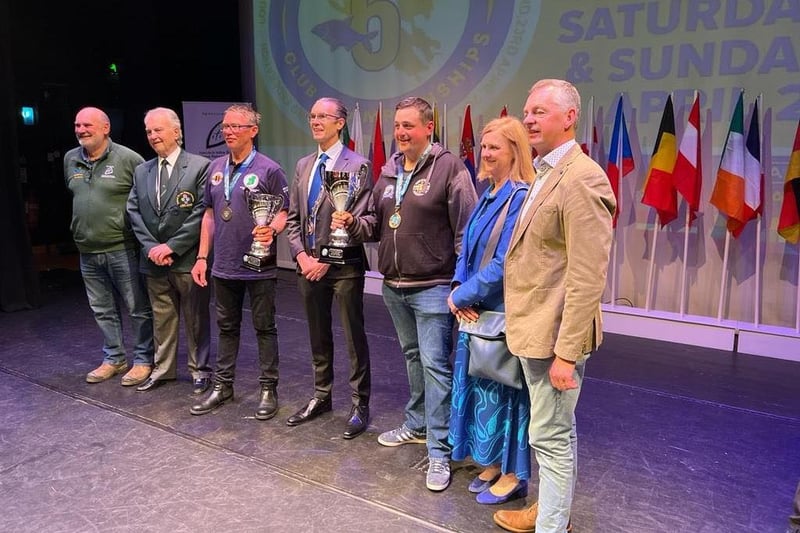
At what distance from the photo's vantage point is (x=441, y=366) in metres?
2.71

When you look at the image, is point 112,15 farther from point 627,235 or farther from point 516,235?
point 516,235

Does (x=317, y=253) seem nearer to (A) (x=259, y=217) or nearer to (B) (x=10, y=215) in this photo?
(A) (x=259, y=217)

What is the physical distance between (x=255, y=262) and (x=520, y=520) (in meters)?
1.62

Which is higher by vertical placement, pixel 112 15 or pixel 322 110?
pixel 112 15

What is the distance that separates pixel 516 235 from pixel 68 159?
2967 mm

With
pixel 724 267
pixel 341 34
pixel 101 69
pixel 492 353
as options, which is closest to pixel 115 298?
pixel 492 353

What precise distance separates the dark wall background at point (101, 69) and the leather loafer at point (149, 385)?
466 cm

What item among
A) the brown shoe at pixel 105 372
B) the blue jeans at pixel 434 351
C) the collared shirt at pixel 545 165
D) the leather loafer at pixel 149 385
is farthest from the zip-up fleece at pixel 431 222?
the brown shoe at pixel 105 372

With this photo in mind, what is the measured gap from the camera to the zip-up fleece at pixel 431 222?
2.64 m

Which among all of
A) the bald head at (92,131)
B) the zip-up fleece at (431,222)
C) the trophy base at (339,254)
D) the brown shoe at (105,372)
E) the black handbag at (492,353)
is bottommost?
the brown shoe at (105,372)

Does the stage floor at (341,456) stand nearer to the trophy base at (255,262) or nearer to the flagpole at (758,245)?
the flagpole at (758,245)

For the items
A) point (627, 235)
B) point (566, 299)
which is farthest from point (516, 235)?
point (627, 235)

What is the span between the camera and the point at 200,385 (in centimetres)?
370

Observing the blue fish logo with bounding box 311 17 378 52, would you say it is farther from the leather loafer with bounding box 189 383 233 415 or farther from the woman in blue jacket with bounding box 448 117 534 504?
the woman in blue jacket with bounding box 448 117 534 504
